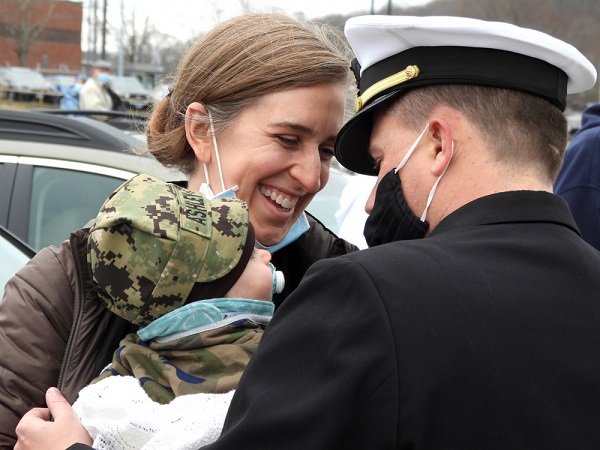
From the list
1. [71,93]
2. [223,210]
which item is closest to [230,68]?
[223,210]

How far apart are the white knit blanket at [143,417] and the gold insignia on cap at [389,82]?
0.73 metres

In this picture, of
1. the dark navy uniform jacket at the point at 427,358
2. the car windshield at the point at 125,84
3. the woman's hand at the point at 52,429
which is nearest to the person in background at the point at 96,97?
the woman's hand at the point at 52,429

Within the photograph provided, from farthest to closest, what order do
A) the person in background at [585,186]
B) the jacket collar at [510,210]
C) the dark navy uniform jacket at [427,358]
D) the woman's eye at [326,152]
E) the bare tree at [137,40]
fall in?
1. the bare tree at [137,40]
2. the person in background at [585,186]
3. the woman's eye at [326,152]
4. the jacket collar at [510,210]
5. the dark navy uniform jacket at [427,358]

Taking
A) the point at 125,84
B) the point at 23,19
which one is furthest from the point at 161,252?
the point at 23,19

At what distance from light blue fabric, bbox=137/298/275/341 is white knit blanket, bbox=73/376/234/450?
142 millimetres

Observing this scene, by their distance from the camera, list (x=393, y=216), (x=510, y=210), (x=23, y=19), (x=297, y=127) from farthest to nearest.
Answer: (x=23, y=19) < (x=297, y=127) < (x=393, y=216) < (x=510, y=210)

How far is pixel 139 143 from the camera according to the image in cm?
478

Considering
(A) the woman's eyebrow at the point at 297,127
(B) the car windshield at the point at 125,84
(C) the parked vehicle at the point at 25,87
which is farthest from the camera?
(C) the parked vehicle at the point at 25,87

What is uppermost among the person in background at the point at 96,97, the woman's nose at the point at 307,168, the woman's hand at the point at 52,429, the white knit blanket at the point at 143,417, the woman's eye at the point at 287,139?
the woman's eye at the point at 287,139

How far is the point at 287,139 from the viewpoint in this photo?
8.54 ft

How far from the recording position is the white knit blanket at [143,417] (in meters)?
1.80

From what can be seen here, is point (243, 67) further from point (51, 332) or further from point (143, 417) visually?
Answer: point (143, 417)

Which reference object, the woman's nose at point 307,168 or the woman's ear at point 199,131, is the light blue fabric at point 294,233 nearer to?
the woman's nose at point 307,168

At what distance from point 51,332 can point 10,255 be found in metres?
1.33
